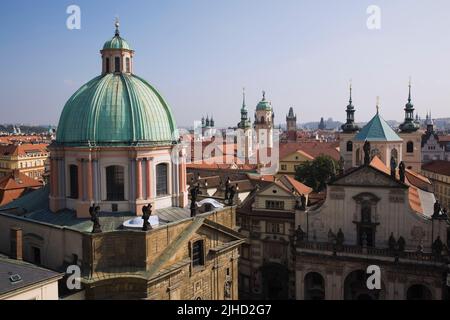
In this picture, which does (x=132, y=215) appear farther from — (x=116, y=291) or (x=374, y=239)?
(x=374, y=239)

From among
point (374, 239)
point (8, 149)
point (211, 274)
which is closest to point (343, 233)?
point (374, 239)

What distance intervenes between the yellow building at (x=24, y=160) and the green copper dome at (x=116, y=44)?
2834 inches

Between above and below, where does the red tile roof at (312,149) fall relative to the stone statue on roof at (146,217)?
→ above

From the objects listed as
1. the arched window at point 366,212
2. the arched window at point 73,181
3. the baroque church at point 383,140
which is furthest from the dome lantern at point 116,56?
the baroque church at point 383,140

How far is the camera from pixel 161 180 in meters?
33.2

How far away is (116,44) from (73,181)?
11388mm

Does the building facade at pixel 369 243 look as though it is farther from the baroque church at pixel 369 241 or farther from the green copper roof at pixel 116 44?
the green copper roof at pixel 116 44

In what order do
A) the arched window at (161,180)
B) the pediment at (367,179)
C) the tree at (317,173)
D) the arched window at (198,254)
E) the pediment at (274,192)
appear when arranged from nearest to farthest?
1. the arched window at (198,254)
2. the arched window at (161,180)
3. the pediment at (367,179)
4. the pediment at (274,192)
5. the tree at (317,173)

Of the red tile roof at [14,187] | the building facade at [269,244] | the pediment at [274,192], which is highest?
the pediment at [274,192]

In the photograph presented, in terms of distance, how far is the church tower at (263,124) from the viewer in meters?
111

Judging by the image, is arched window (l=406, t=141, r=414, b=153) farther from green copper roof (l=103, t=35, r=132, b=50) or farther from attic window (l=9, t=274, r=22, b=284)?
attic window (l=9, t=274, r=22, b=284)

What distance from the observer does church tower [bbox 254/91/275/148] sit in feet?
363
